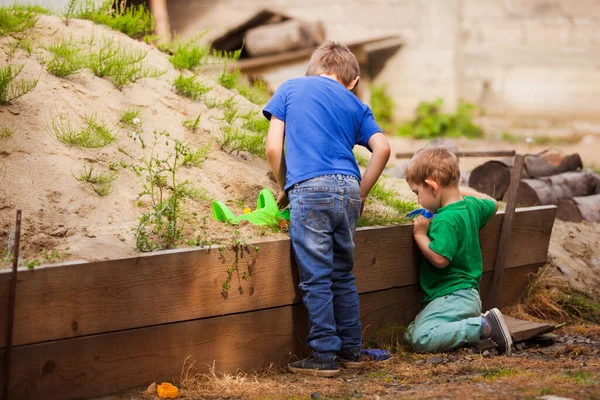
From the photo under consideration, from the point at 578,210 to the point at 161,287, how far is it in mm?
3719

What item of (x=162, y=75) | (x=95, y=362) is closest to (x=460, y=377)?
(x=95, y=362)

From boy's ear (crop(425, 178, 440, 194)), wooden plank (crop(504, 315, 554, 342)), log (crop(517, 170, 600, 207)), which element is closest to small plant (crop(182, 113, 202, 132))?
boy's ear (crop(425, 178, 440, 194))

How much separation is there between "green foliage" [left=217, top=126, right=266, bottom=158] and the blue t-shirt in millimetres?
810

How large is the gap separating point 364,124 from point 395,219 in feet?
2.18

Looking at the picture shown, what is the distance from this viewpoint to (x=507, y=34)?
37.2 ft

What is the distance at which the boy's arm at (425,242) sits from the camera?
12.5ft

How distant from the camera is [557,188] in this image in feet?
18.9

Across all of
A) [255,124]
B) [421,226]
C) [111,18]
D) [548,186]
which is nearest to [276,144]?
[421,226]

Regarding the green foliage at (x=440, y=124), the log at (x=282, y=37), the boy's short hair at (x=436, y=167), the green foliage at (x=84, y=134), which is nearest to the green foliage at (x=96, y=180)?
the green foliage at (x=84, y=134)

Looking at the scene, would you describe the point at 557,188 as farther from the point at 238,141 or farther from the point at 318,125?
the point at 318,125

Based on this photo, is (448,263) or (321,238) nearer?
(321,238)

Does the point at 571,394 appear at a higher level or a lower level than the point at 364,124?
lower

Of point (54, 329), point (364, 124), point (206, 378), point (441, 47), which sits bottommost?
point (206, 378)

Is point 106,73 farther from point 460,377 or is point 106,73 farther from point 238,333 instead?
point 460,377
